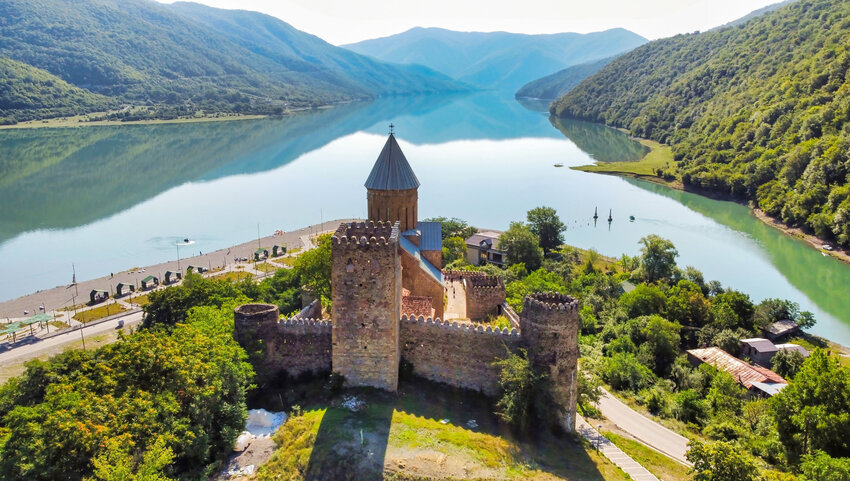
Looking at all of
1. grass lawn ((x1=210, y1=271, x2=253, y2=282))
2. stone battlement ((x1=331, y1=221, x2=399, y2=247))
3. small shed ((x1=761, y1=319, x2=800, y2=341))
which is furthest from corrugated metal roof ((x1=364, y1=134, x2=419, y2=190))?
small shed ((x1=761, y1=319, x2=800, y2=341))

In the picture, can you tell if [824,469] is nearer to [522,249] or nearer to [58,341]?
[522,249]

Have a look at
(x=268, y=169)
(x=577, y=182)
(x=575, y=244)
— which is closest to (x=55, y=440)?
(x=575, y=244)

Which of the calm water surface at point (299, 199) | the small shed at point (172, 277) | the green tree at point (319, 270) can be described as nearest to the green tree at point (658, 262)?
the calm water surface at point (299, 199)

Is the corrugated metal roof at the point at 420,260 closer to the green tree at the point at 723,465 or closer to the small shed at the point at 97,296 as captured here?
the green tree at the point at 723,465

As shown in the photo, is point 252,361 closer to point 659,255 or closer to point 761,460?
point 761,460

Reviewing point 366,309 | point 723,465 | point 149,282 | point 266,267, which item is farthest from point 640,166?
point 366,309

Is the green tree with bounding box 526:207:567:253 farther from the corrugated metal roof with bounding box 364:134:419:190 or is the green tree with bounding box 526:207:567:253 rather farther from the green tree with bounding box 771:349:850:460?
the green tree with bounding box 771:349:850:460

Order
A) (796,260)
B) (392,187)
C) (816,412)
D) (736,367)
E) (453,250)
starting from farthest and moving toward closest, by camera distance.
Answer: (796,260)
(453,250)
(736,367)
(392,187)
(816,412)
